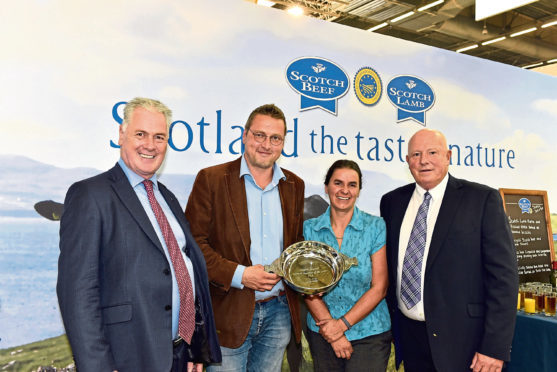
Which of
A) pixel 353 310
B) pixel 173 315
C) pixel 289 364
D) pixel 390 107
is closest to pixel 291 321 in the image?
pixel 353 310

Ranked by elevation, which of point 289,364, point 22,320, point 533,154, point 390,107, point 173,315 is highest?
point 390,107

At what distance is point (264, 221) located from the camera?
2285mm

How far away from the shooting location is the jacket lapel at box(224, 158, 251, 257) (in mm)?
2213

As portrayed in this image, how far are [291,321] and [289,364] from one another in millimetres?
1078

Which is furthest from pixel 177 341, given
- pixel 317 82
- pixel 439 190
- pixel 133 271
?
pixel 317 82

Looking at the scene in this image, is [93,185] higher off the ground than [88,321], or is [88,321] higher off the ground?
[93,185]

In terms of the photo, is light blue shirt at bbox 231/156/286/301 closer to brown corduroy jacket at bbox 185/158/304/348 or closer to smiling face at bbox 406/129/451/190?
brown corduroy jacket at bbox 185/158/304/348

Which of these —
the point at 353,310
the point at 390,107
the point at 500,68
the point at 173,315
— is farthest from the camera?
the point at 500,68

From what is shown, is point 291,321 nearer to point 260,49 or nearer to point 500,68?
point 260,49

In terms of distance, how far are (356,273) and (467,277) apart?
1.79 feet

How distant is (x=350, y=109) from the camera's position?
12.1ft

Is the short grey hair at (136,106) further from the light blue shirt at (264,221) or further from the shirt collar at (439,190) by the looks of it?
the shirt collar at (439,190)

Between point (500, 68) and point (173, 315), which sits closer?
point (173, 315)

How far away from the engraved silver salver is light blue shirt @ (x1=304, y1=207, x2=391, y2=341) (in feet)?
0.43
